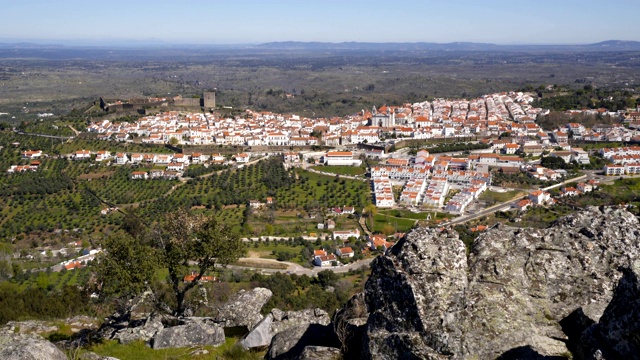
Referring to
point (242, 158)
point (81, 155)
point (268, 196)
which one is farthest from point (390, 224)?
point (81, 155)

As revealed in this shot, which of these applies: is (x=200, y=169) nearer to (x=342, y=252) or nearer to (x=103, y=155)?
(x=103, y=155)

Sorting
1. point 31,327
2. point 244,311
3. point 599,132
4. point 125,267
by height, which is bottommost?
point 599,132

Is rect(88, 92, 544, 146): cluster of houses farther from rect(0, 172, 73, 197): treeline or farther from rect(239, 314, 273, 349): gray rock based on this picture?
rect(239, 314, 273, 349): gray rock

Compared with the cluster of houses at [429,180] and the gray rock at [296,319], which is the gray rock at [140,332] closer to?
the gray rock at [296,319]

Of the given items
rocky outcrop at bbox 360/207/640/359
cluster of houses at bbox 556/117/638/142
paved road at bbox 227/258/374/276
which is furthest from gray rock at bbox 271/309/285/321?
cluster of houses at bbox 556/117/638/142

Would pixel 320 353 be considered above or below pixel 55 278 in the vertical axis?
above
